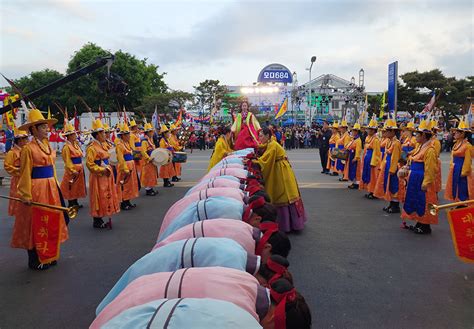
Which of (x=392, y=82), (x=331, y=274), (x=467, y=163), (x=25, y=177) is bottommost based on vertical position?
(x=331, y=274)

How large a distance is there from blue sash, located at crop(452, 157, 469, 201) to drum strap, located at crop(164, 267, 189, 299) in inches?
275

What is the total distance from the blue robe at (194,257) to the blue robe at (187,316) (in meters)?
0.49

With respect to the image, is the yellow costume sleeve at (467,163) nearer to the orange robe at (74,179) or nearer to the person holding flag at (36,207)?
the person holding flag at (36,207)

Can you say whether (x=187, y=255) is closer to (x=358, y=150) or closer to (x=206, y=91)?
(x=358, y=150)

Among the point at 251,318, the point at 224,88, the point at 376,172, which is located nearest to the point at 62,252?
the point at 251,318

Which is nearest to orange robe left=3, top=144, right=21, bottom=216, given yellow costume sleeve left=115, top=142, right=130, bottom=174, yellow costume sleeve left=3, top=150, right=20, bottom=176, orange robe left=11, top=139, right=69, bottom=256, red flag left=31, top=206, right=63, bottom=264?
yellow costume sleeve left=3, top=150, right=20, bottom=176

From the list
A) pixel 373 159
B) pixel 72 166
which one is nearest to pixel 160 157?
pixel 72 166

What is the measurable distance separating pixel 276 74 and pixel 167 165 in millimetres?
27852

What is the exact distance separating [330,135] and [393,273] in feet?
31.2

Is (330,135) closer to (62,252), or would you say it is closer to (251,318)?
(62,252)

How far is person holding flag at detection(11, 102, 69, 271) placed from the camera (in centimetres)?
454

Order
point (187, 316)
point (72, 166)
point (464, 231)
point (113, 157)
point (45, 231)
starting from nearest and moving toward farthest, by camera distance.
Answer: point (187, 316) → point (464, 231) → point (45, 231) → point (72, 166) → point (113, 157)

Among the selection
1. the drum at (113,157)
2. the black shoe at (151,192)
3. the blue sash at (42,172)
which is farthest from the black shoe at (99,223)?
the black shoe at (151,192)

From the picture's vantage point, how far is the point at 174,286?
5.10ft
